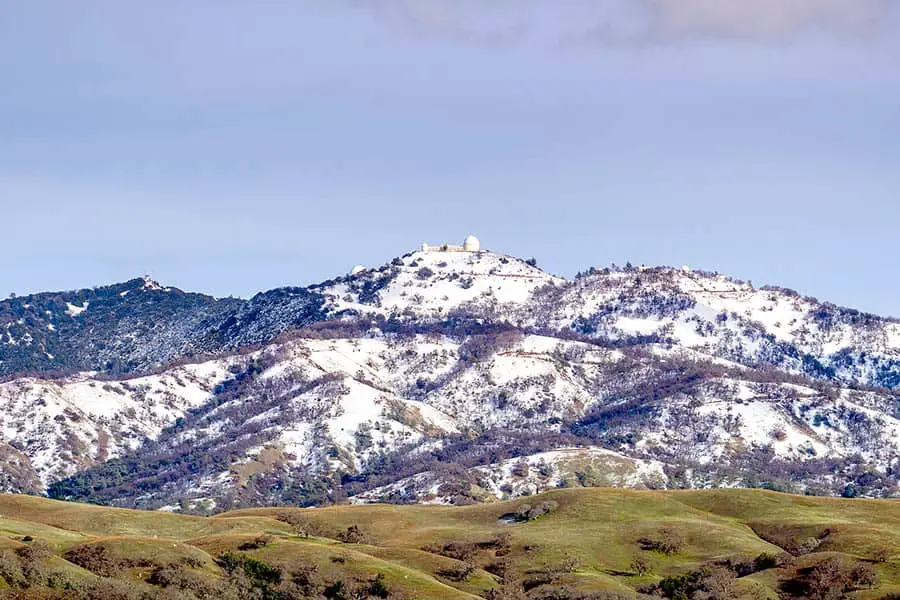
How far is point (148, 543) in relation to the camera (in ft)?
455

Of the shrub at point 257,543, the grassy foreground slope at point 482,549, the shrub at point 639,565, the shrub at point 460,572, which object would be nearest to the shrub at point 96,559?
the grassy foreground slope at point 482,549

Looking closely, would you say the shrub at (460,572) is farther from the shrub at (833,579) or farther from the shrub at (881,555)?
the shrub at (881,555)

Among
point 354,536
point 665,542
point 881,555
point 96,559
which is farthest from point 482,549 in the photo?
point 96,559

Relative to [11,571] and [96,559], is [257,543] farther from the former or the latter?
[11,571]

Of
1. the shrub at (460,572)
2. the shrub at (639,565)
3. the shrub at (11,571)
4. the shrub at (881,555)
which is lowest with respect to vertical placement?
the shrub at (11,571)

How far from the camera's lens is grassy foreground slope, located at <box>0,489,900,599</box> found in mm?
132750

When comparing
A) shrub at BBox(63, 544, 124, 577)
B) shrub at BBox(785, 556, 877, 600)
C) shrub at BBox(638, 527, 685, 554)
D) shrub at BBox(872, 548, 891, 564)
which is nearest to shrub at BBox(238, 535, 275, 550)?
shrub at BBox(63, 544, 124, 577)

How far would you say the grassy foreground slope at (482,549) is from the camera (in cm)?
13275

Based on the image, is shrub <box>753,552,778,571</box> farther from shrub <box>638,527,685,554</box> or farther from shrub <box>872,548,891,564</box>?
shrub <box>638,527,685,554</box>

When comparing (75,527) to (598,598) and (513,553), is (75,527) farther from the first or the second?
(598,598)

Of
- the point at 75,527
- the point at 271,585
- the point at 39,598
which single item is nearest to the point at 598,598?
the point at 271,585

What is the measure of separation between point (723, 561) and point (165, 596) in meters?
58.5

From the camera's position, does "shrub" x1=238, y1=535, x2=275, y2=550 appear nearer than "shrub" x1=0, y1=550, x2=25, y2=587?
No

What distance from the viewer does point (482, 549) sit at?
15912cm
